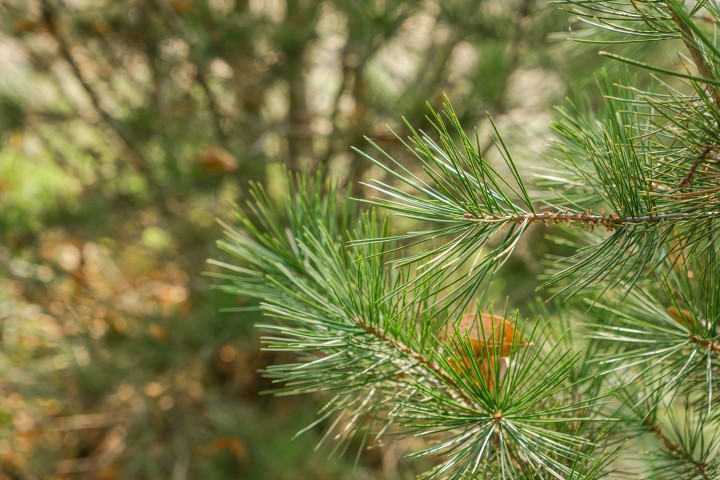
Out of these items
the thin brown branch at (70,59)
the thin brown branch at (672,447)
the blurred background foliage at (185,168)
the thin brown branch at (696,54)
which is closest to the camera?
the thin brown branch at (696,54)

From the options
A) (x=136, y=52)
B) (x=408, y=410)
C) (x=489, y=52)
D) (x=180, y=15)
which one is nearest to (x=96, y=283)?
(x=136, y=52)

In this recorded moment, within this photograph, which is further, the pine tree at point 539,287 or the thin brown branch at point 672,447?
the thin brown branch at point 672,447

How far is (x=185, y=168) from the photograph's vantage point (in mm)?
1248

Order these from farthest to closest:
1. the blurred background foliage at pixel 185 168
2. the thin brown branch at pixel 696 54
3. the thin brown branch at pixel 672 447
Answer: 1. the blurred background foliage at pixel 185 168
2. the thin brown branch at pixel 672 447
3. the thin brown branch at pixel 696 54

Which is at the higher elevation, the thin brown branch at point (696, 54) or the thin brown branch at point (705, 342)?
the thin brown branch at point (696, 54)

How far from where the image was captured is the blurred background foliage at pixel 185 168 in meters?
1.24

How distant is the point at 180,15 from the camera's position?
136 centimetres

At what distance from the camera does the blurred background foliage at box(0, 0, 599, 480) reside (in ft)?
4.08

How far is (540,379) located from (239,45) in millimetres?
1083

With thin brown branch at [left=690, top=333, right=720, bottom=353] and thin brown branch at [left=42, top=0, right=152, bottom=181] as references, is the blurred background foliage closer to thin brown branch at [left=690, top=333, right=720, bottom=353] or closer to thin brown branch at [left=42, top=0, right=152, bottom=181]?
thin brown branch at [left=42, top=0, right=152, bottom=181]

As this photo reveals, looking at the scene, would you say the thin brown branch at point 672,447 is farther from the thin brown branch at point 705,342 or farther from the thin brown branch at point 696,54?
the thin brown branch at point 696,54

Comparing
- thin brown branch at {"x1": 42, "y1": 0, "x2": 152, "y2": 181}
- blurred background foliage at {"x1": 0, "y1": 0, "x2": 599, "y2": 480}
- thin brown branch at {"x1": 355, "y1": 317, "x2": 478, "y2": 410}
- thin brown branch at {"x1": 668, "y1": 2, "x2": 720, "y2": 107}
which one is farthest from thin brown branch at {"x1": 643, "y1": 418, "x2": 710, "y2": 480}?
thin brown branch at {"x1": 42, "y1": 0, "x2": 152, "y2": 181}

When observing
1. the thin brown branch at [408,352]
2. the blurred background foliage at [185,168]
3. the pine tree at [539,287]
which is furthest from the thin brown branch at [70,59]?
the thin brown branch at [408,352]

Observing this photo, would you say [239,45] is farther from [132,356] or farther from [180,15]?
[132,356]
